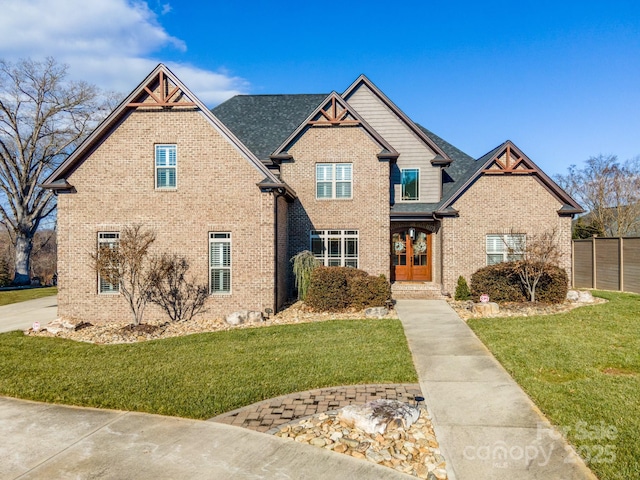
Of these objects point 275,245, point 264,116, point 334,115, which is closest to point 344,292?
point 275,245

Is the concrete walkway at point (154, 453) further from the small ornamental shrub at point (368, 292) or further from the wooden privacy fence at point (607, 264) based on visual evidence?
the wooden privacy fence at point (607, 264)

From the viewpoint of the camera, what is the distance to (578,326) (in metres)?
10.3

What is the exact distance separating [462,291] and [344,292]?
184 inches

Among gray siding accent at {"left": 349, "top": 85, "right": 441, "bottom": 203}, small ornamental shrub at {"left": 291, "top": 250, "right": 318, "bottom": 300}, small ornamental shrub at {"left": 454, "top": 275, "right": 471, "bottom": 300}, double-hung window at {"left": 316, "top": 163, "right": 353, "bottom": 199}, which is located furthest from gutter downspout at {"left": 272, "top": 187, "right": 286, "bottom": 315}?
small ornamental shrub at {"left": 454, "top": 275, "right": 471, "bottom": 300}

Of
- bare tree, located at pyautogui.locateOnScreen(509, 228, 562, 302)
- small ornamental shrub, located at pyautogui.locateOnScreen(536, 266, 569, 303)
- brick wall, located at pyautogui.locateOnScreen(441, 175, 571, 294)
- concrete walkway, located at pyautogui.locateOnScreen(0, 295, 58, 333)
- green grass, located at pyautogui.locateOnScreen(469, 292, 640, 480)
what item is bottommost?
concrete walkway, located at pyautogui.locateOnScreen(0, 295, 58, 333)

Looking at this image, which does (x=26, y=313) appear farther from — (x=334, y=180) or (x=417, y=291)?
(x=417, y=291)

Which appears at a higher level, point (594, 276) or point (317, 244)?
point (317, 244)

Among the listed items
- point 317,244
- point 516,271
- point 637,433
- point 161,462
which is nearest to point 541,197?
point 516,271

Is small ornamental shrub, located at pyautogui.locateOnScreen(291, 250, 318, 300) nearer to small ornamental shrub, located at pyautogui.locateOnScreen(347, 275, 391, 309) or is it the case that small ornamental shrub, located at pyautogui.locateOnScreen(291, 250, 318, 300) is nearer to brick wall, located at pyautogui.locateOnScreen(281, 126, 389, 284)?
brick wall, located at pyautogui.locateOnScreen(281, 126, 389, 284)

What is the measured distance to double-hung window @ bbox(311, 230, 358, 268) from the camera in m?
15.9

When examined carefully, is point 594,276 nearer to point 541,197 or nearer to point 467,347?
point 541,197

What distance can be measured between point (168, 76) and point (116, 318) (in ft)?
25.3

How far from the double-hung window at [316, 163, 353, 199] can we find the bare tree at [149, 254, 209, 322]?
604 centimetres

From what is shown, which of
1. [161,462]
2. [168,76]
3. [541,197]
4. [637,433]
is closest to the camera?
[161,462]
